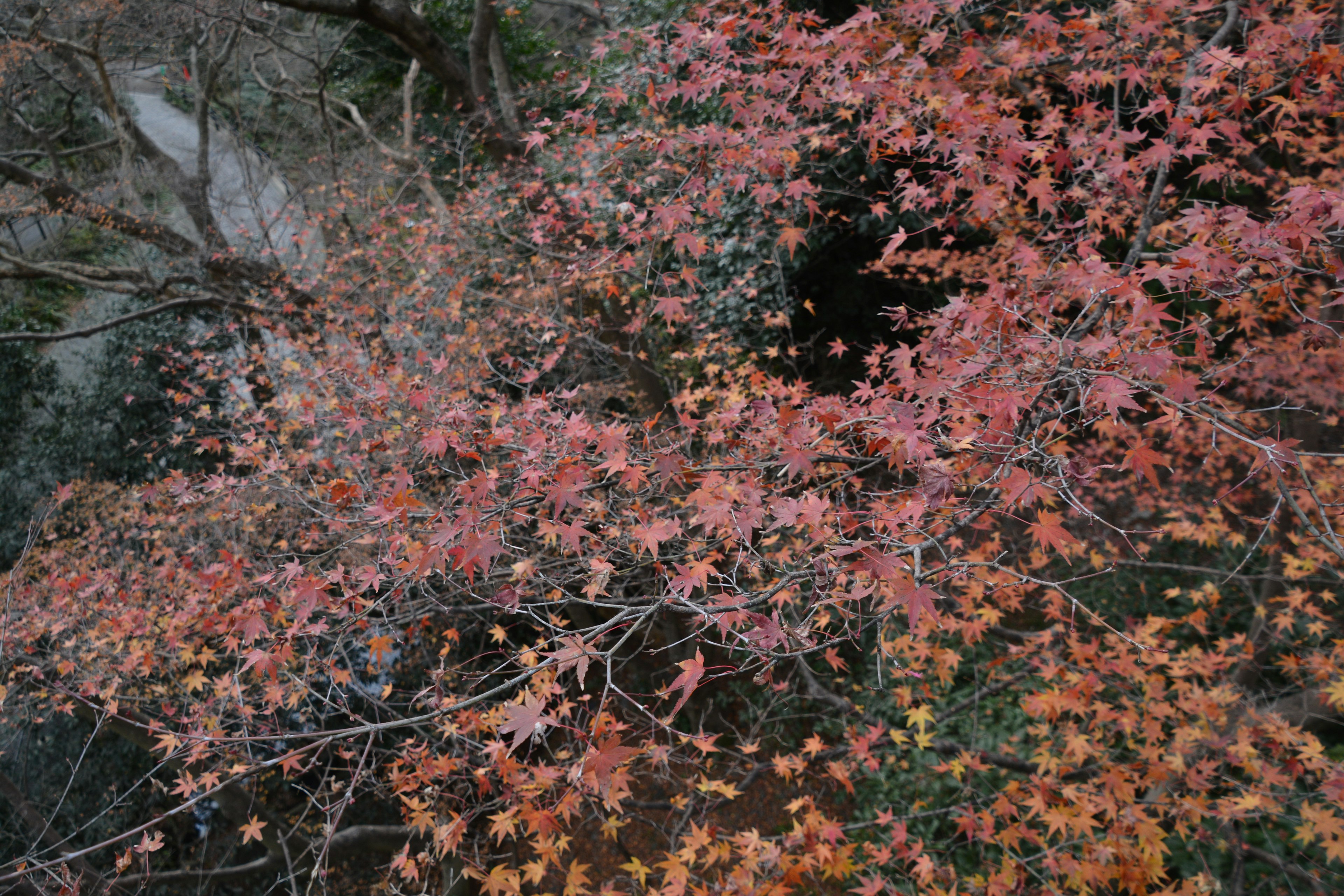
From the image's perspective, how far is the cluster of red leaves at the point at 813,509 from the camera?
2223 millimetres

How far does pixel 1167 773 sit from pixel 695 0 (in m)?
6.92

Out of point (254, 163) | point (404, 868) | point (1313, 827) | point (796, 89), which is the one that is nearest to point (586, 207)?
point (796, 89)

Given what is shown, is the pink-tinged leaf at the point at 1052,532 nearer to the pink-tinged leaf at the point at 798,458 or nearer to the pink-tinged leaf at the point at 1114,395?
the pink-tinged leaf at the point at 1114,395

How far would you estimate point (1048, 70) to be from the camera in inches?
192

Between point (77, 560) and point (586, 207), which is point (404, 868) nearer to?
point (77, 560)

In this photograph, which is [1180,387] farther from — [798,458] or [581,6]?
[581,6]

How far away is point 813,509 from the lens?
2.10 metres

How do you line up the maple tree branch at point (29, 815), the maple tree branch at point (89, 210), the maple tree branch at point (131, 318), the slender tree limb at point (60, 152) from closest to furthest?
the maple tree branch at point (29, 815) < the maple tree branch at point (131, 318) < the maple tree branch at point (89, 210) < the slender tree limb at point (60, 152)

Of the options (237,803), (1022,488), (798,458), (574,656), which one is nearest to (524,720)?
(574,656)

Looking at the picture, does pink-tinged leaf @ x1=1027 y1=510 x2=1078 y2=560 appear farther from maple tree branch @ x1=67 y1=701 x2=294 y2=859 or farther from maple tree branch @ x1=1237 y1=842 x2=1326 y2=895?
maple tree branch @ x1=67 y1=701 x2=294 y2=859

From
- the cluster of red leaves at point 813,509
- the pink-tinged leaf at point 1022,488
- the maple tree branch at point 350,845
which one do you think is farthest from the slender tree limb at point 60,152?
the pink-tinged leaf at point 1022,488

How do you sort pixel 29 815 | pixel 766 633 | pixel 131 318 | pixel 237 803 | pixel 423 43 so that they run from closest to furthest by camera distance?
pixel 766 633
pixel 29 815
pixel 237 803
pixel 423 43
pixel 131 318

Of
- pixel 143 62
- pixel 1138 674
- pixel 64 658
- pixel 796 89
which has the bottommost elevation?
pixel 1138 674

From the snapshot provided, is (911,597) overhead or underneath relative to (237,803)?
overhead
